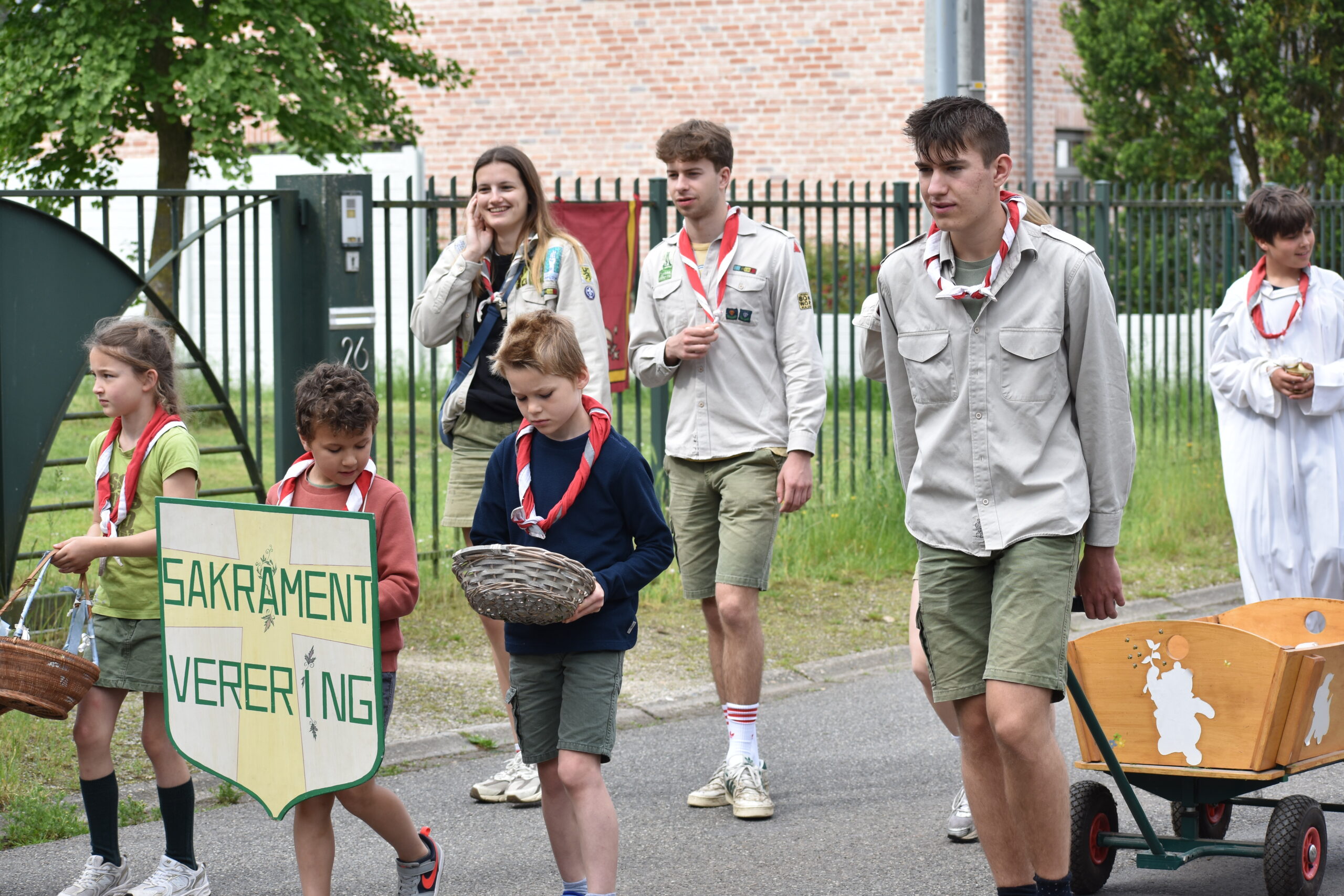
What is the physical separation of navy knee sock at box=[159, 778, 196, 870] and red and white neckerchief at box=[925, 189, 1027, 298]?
7.80ft

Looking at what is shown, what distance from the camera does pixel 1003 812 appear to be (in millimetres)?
3945

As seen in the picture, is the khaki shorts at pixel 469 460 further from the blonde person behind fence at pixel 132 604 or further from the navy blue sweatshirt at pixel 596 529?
the navy blue sweatshirt at pixel 596 529

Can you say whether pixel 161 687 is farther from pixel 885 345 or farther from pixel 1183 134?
pixel 1183 134

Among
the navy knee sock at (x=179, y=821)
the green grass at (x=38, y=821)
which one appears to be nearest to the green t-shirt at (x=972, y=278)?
the navy knee sock at (x=179, y=821)

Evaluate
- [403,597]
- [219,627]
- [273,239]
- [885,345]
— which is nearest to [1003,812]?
[885,345]

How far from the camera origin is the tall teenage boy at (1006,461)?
384cm

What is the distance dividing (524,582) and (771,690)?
3.56m

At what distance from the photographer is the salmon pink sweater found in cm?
389

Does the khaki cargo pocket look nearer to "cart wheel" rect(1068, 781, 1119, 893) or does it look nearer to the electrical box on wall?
"cart wheel" rect(1068, 781, 1119, 893)

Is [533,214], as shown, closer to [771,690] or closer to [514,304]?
[514,304]

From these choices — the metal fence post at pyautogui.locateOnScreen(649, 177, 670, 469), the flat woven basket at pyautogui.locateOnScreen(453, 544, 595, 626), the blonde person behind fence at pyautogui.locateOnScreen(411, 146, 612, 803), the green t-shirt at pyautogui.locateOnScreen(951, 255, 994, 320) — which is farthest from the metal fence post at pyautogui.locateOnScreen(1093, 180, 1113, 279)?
the flat woven basket at pyautogui.locateOnScreen(453, 544, 595, 626)

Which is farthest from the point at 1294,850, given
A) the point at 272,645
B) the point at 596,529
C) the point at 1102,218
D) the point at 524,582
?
the point at 1102,218

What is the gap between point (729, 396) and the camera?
5535mm

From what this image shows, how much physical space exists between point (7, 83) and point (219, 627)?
13.0 meters
